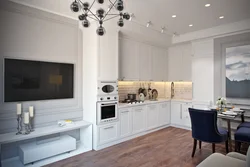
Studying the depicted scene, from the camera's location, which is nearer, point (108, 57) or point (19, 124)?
point (19, 124)

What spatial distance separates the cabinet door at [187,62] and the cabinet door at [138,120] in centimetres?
203

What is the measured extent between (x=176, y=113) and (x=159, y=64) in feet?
5.85

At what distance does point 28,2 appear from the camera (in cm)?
316

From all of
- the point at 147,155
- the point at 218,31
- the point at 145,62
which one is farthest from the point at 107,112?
the point at 218,31

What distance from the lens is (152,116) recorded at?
199 inches

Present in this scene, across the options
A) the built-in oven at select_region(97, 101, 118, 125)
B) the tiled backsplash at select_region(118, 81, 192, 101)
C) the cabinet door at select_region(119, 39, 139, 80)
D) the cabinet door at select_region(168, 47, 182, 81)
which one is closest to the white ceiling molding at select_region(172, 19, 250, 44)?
the cabinet door at select_region(168, 47, 182, 81)

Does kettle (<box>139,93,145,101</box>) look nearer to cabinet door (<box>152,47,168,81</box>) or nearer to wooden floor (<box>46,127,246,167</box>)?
cabinet door (<box>152,47,168,81</box>)

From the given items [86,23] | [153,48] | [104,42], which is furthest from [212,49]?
[86,23]

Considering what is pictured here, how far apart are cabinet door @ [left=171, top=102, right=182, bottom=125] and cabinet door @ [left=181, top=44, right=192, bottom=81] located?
94 centimetres

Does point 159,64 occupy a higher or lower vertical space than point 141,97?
higher

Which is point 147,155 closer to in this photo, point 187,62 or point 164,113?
point 164,113

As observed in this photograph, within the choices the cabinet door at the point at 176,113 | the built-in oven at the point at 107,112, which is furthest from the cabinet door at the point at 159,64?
the built-in oven at the point at 107,112

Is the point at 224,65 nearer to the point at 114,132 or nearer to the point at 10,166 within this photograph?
the point at 114,132

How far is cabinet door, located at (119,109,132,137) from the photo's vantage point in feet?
13.6
